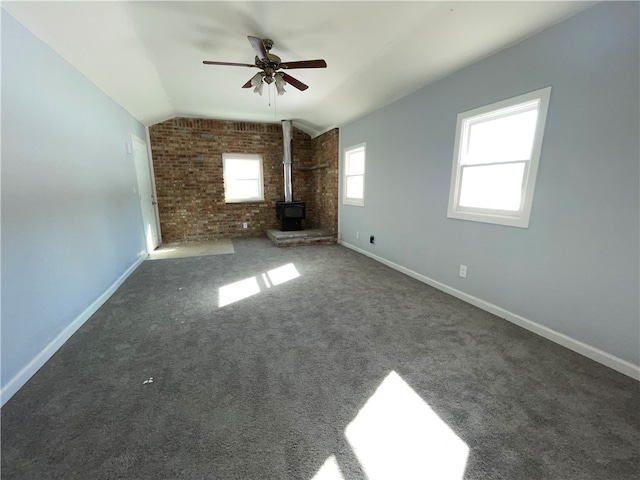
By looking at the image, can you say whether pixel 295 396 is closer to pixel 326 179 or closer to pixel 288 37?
pixel 288 37

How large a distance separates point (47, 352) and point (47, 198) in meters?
1.15

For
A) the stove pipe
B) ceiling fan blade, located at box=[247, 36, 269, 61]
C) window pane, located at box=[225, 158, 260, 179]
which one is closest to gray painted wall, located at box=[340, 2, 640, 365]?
ceiling fan blade, located at box=[247, 36, 269, 61]

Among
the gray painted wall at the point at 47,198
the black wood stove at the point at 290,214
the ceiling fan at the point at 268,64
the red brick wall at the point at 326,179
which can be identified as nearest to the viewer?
the gray painted wall at the point at 47,198

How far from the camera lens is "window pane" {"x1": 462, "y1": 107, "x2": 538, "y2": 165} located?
226cm

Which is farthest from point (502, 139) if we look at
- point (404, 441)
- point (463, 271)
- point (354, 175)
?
point (354, 175)

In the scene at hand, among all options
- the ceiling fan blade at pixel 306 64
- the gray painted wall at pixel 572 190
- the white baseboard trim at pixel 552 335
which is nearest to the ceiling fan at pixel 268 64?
the ceiling fan blade at pixel 306 64

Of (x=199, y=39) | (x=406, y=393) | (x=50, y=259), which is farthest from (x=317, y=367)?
(x=199, y=39)

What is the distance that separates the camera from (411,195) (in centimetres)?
350

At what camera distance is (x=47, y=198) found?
79.5 inches

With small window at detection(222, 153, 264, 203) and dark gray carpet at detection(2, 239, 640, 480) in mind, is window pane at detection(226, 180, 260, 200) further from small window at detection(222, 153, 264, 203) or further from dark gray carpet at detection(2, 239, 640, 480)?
dark gray carpet at detection(2, 239, 640, 480)

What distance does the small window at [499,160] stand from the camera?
217 centimetres

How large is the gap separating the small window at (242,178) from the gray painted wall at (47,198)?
9.84 ft

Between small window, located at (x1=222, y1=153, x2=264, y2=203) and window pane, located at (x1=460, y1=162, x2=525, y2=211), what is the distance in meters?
4.80

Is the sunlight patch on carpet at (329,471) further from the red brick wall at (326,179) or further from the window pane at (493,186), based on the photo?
the red brick wall at (326,179)
